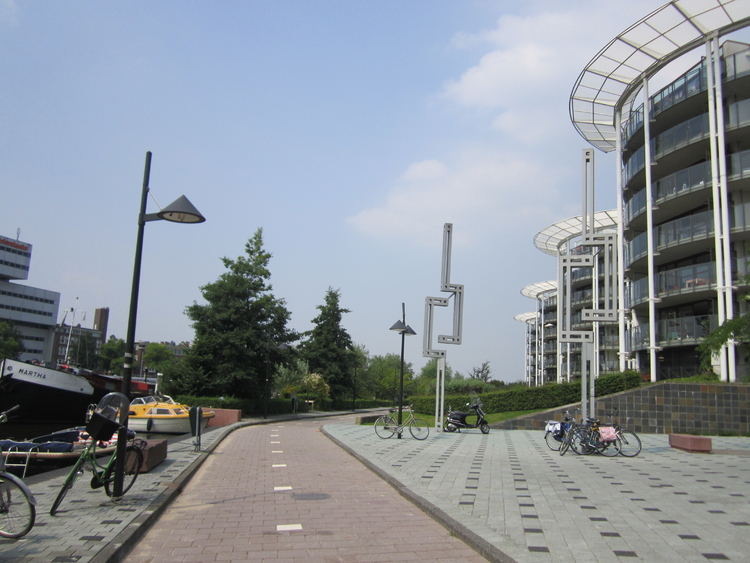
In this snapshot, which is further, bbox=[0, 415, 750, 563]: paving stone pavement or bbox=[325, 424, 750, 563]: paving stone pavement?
bbox=[325, 424, 750, 563]: paving stone pavement

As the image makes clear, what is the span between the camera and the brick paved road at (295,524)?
546 cm

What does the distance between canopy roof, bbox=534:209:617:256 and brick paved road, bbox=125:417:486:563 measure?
3540cm

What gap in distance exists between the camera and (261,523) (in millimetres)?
6742

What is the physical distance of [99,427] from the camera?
7062 mm

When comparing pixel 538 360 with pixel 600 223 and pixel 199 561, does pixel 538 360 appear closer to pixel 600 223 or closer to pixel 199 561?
pixel 600 223

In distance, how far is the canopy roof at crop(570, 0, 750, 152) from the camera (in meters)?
25.2

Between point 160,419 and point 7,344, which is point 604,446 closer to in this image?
point 160,419

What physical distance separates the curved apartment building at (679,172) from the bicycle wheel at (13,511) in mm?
22430

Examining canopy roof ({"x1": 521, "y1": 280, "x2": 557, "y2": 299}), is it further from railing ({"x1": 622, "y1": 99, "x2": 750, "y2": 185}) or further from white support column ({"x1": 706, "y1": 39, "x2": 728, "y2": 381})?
white support column ({"x1": 706, "y1": 39, "x2": 728, "y2": 381})

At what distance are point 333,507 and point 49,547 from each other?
350 cm

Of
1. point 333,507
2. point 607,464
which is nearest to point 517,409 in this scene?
point 607,464

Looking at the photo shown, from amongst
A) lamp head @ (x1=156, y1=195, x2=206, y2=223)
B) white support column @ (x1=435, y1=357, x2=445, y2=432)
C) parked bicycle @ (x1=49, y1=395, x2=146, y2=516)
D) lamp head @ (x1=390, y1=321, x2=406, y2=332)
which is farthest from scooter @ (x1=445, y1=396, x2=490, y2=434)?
lamp head @ (x1=156, y1=195, x2=206, y2=223)

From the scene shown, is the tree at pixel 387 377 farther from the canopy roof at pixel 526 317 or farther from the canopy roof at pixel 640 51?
the canopy roof at pixel 640 51

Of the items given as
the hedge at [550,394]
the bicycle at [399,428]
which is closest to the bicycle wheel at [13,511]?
the bicycle at [399,428]
